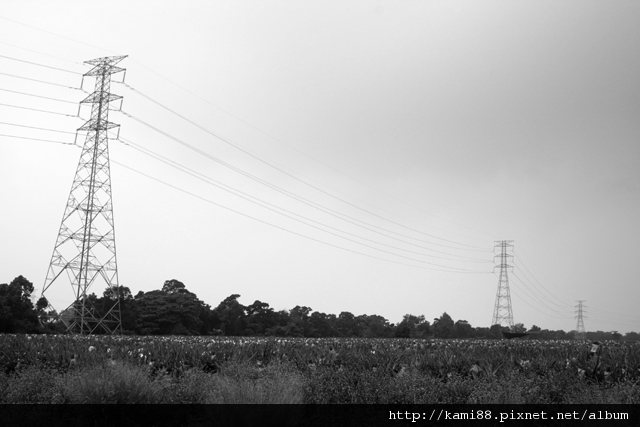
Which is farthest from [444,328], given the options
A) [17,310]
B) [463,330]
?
[17,310]

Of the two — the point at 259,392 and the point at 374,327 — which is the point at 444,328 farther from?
the point at 259,392

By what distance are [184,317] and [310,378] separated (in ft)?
151

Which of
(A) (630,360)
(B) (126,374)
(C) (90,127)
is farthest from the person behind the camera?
(C) (90,127)

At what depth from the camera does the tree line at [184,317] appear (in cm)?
4584

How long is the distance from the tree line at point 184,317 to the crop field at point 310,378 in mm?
27537

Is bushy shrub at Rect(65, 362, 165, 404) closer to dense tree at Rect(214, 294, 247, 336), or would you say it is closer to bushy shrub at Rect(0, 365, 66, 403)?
bushy shrub at Rect(0, 365, 66, 403)

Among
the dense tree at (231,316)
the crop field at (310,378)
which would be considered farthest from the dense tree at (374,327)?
the crop field at (310,378)

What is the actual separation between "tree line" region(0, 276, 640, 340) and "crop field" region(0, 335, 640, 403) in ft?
90.3

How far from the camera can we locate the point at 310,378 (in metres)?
14.1
